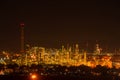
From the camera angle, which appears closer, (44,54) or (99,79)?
(99,79)

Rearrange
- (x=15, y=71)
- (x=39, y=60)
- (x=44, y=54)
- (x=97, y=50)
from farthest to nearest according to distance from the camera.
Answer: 1. (x=97, y=50)
2. (x=44, y=54)
3. (x=39, y=60)
4. (x=15, y=71)

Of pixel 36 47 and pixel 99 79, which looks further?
pixel 36 47

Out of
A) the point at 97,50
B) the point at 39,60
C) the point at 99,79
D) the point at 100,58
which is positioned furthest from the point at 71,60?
the point at 99,79

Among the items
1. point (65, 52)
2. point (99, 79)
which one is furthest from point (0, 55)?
point (99, 79)

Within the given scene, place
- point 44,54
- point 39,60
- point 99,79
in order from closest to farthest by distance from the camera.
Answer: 1. point 99,79
2. point 39,60
3. point 44,54

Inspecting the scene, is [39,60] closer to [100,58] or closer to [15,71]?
[100,58]

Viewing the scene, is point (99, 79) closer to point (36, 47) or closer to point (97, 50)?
point (36, 47)

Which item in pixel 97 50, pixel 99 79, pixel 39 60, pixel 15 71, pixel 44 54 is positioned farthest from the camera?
pixel 97 50

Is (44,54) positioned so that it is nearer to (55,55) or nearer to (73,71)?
(55,55)
